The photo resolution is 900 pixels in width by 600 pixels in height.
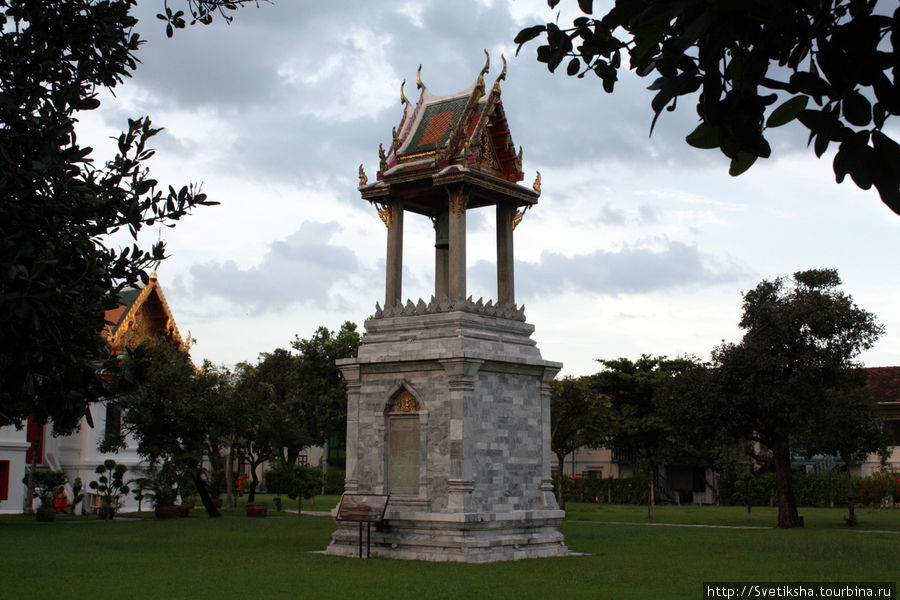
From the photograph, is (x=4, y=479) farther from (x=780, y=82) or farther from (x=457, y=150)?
(x=780, y=82)

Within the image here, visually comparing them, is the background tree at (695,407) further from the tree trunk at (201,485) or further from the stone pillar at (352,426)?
the tree trunk at (201,485)

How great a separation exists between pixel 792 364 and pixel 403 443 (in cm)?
1635

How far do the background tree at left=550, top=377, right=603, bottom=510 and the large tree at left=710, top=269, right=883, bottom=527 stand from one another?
13728 mm

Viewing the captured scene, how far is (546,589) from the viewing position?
14.9 m

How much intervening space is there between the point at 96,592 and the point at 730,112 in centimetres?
1355

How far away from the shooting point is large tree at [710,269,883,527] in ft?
98.3

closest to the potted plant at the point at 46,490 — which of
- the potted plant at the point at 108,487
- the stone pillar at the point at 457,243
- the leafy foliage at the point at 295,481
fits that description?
the potted plant at the point at 108,487

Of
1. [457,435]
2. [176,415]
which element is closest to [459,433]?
[457,435]

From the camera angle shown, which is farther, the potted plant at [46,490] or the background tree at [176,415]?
the background tree at [176,415]

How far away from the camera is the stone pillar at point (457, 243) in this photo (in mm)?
20859

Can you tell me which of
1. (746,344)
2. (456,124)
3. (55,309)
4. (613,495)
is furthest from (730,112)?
(613,495)

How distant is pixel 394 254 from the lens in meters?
22.4

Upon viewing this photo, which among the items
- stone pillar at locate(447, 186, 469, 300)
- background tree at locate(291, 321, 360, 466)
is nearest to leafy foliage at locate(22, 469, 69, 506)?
background tree at locate(291, 321, 360, 466)

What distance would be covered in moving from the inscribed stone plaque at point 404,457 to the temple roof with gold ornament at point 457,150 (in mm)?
5668
